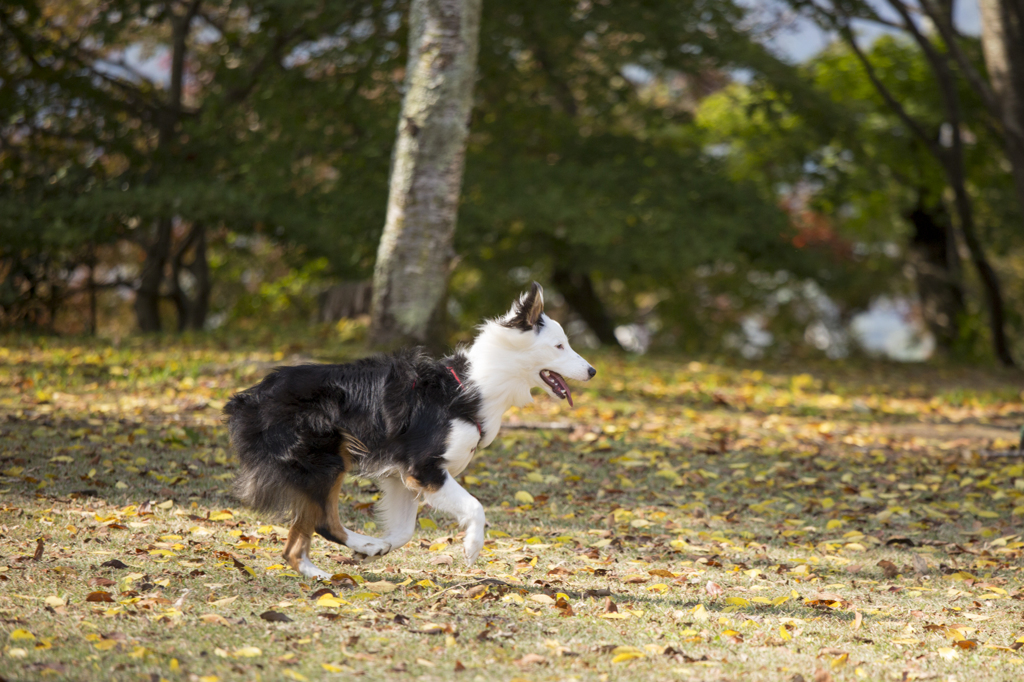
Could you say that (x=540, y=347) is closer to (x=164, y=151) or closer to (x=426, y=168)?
(x=426, y=168)

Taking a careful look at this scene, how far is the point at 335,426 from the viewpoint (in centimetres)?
404

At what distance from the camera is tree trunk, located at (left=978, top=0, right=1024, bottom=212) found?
11344 mm

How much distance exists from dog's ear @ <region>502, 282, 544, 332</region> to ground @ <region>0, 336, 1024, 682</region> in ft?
3.76

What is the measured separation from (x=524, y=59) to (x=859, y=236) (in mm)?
9222

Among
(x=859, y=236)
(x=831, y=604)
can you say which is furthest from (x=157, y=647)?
(x=859, y=236)

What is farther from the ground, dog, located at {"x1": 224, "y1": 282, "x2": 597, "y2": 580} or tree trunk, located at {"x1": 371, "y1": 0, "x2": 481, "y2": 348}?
tree trunk, located at {"x1": 371, "y1": 0, "x2": 481, "y2": 348}

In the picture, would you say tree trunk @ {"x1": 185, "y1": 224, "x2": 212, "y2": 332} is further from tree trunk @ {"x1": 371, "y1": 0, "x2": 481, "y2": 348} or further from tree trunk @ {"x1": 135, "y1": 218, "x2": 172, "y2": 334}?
tree trunk @ {"x1": 371, "y1": 0, "x2": 481, "y2": 348}

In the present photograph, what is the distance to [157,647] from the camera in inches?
123

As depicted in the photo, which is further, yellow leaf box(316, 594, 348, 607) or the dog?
the dog

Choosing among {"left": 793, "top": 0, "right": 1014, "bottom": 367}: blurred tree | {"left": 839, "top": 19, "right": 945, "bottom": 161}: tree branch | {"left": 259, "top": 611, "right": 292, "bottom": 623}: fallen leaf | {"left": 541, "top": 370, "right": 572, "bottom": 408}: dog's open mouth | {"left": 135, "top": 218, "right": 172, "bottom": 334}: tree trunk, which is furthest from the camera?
{"left": 135, "top": 218, "right": 172, "bottom": 334}: tree trunk

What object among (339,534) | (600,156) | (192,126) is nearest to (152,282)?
(192,126)

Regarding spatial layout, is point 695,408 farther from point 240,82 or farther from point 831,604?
point 240,82

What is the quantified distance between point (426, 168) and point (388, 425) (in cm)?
522

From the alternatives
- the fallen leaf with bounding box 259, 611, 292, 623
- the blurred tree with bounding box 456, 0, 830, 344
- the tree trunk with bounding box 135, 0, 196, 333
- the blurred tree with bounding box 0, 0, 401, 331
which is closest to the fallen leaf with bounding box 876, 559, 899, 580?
the fallen leaf with bounding box 259, 611, 292, 623
